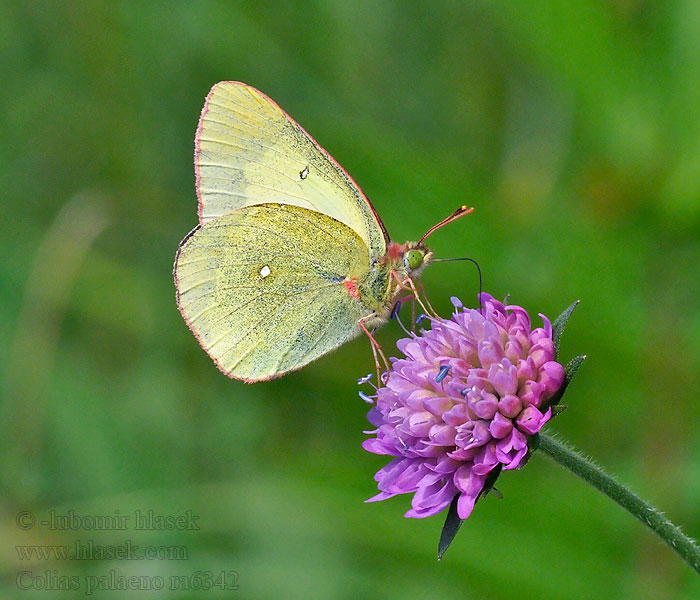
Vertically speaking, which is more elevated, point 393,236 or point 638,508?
point 638,508

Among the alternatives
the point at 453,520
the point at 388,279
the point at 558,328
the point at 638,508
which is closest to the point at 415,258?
the point at 388,279

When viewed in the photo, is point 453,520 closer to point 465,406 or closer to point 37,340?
point 465,406

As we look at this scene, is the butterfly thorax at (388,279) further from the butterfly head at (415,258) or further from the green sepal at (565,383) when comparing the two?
the green sepal at (565,383)

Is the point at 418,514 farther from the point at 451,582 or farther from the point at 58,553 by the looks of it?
the point at 58,553

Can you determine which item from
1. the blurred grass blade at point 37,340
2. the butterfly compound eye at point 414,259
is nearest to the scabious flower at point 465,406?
the butterfly compound eye at point 414,259

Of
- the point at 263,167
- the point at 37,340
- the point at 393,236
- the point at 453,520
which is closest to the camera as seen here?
the point at 453,520

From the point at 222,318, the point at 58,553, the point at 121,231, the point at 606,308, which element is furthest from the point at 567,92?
the point at 58,553

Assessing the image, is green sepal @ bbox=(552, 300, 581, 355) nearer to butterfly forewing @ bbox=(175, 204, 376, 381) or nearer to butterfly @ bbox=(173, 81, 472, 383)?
butterfly @ bbox=(173, 81, 472, 383)
